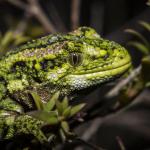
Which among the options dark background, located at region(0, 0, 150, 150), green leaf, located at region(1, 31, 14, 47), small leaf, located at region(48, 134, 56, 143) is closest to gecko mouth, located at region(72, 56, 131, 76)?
green leaf, located at region(1, 31, 14, 47)

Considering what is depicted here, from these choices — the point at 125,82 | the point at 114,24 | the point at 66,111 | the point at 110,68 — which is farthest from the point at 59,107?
the point at 114,24

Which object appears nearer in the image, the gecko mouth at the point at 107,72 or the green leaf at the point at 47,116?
the green leaf at the point at 47,116

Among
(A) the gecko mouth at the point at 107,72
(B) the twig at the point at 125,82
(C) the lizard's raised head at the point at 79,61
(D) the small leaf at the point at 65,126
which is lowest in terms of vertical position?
(D) the small leaf at the point at 65,126

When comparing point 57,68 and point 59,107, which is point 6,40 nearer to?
point 57,68

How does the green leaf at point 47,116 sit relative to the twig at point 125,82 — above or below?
below

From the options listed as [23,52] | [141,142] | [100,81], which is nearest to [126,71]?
[100,81]

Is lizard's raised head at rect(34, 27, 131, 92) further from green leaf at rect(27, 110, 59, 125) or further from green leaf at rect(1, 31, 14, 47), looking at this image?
green leaf at rect(27, 110, 59, 125)

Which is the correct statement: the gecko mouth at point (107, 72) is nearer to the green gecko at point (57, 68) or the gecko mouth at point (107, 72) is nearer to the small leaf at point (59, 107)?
the green gecko at point (57, 68)

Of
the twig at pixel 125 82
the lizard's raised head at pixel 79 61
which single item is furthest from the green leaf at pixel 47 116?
the lizard's raised head at pixel 79 61
